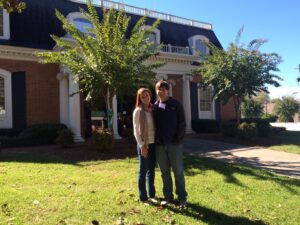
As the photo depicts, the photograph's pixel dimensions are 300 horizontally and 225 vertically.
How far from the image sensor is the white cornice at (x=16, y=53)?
55.5 ft

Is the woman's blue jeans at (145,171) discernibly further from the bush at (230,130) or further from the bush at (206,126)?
the bush at (206,126)

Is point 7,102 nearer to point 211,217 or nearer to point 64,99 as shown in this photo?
point 64,99

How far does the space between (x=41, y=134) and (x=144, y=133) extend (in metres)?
11.1

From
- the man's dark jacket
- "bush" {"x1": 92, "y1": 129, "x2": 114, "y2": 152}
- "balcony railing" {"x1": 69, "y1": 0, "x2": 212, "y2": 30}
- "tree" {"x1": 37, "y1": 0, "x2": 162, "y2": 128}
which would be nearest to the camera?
the man's dark jacket

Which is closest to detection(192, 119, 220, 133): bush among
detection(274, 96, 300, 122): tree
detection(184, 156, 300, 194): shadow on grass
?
detection(184, 156, 300, 194): shadow on grass

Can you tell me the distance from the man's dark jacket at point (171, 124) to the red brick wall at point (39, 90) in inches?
528

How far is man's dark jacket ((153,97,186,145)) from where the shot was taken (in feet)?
18.4

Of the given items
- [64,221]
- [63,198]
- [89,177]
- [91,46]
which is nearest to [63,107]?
[91,46]

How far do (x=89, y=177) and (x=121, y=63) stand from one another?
16.1ft

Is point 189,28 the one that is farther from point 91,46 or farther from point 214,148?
point 91,46

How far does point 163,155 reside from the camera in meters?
5.78

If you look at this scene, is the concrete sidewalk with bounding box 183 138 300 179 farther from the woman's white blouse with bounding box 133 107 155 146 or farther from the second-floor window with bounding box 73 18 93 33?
the second-floor window with bounding box 73 18 93 33

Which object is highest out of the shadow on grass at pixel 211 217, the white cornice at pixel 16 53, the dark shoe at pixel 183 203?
the white cornice at pixel 16 53

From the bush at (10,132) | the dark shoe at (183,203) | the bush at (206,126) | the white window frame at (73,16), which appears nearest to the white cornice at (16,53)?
the white window frame at (73,16)
